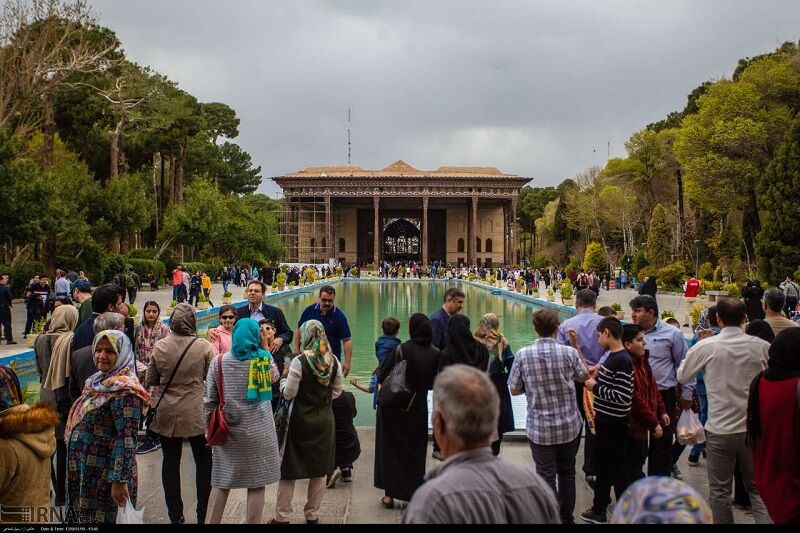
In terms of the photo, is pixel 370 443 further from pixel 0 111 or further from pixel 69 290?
pixel 0 111

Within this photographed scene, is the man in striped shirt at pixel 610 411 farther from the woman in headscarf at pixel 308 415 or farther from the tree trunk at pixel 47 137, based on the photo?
the tree trunk at pixel 47 137

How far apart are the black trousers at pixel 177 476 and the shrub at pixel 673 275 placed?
2864 centimetres

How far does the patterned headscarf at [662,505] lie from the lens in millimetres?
1654

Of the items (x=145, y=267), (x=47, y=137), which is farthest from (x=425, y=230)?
(x=47, y=137)

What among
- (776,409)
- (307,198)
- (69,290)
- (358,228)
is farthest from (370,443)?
(358,228)

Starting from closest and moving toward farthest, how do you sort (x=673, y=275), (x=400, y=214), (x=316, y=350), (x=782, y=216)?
(x=316, y=350) < (x=782, y=216) < (x=673, y=275) < (x=400, y=214)

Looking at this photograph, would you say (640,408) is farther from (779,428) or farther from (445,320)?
(445,320)

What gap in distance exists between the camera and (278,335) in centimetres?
579

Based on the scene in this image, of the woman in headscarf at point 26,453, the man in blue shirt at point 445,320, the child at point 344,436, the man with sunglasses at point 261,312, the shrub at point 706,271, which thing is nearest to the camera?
the woman in headscarf at point 26,453

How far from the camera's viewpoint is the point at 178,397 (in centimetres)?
411

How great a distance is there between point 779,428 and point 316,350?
2345 mm

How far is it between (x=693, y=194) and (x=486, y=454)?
2900 centimetres

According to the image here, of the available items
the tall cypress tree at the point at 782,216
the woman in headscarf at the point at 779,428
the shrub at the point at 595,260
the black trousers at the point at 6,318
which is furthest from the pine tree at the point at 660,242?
the woman in headscarf at the point at 779,428

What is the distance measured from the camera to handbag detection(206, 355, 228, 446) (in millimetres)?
3646
